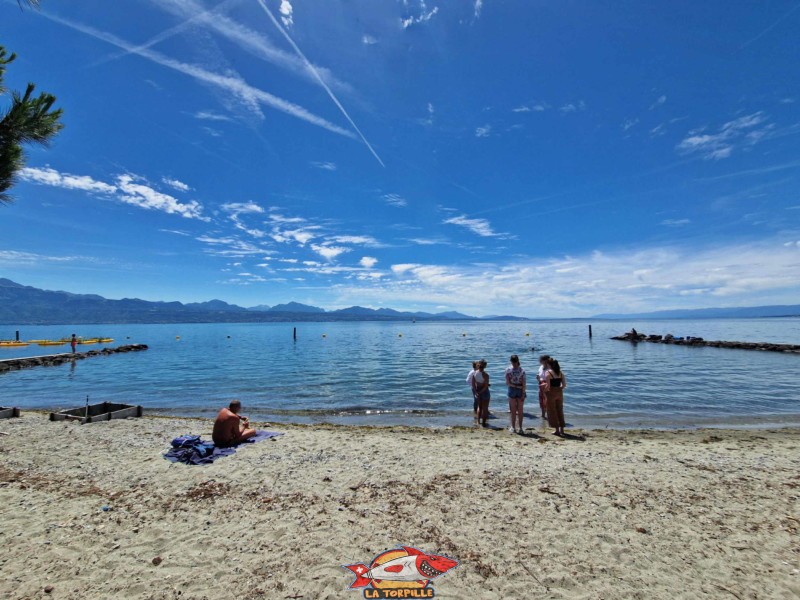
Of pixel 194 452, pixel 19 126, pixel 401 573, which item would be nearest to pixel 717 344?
pixel 401 573

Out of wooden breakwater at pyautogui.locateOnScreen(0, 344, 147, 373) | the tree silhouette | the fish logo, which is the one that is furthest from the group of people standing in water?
wooden breakwater at pyautogui.locateOnScreen(0, 344, 147, 373)

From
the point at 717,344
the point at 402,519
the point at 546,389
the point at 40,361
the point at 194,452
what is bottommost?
the point at 40,361

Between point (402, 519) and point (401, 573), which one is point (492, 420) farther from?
point (401, 573)

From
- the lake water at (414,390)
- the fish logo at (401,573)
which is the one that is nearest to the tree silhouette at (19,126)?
the fish logo at (401,573)

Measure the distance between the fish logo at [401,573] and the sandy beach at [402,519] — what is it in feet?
0.50

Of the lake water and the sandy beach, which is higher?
the sandy beach

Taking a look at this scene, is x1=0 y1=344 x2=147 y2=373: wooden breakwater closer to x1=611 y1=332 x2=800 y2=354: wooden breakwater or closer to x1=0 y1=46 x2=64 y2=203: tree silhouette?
x1=0 y1=46 x2=64 y2=203: tree silhouette

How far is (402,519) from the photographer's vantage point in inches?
239

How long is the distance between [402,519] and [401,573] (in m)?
1.41

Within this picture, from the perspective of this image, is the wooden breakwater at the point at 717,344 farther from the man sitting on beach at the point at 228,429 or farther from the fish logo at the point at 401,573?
the man sitting on beach at the point at 228,429

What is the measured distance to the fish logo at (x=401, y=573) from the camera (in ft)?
14.3

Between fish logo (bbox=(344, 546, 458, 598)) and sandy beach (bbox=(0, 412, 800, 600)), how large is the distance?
0.15 metres

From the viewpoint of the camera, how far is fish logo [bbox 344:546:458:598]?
436 centimetres

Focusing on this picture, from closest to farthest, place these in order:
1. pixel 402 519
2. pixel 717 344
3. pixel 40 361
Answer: pixel 402 519
pixel 40 361
pixel 717 344
